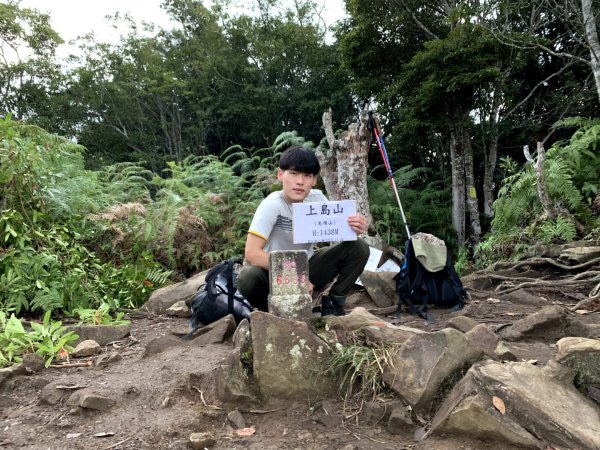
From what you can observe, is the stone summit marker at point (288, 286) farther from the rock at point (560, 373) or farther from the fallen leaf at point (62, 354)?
the fallen leaf at point (62, 354)

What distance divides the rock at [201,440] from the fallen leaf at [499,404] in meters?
1.09

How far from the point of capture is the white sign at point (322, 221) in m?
2.51

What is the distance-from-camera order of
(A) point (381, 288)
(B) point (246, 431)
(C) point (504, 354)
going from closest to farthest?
(B) point (246, 431)
(C) point (504, 354)
(A) point (381, 288)

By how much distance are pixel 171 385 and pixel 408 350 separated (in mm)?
1178

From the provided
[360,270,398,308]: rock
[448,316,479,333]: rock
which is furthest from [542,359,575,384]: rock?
[360,270,398,308]: rock

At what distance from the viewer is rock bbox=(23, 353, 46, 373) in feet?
8.40

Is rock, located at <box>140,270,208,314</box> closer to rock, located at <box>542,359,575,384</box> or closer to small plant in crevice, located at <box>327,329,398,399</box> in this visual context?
small plant in crevice, located at <box>327,329,398,399</box>

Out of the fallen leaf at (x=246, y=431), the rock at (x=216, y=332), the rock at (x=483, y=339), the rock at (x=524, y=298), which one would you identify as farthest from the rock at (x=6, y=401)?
the rock at (x=524, y=298)

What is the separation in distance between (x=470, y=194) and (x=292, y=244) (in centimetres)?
803

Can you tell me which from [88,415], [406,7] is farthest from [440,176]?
[88,415]

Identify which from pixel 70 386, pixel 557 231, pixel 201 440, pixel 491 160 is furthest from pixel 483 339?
pixel 491 160

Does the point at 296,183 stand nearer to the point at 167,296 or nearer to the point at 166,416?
the point at 166,416

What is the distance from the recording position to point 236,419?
192cm

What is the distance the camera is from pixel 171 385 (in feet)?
7.29
